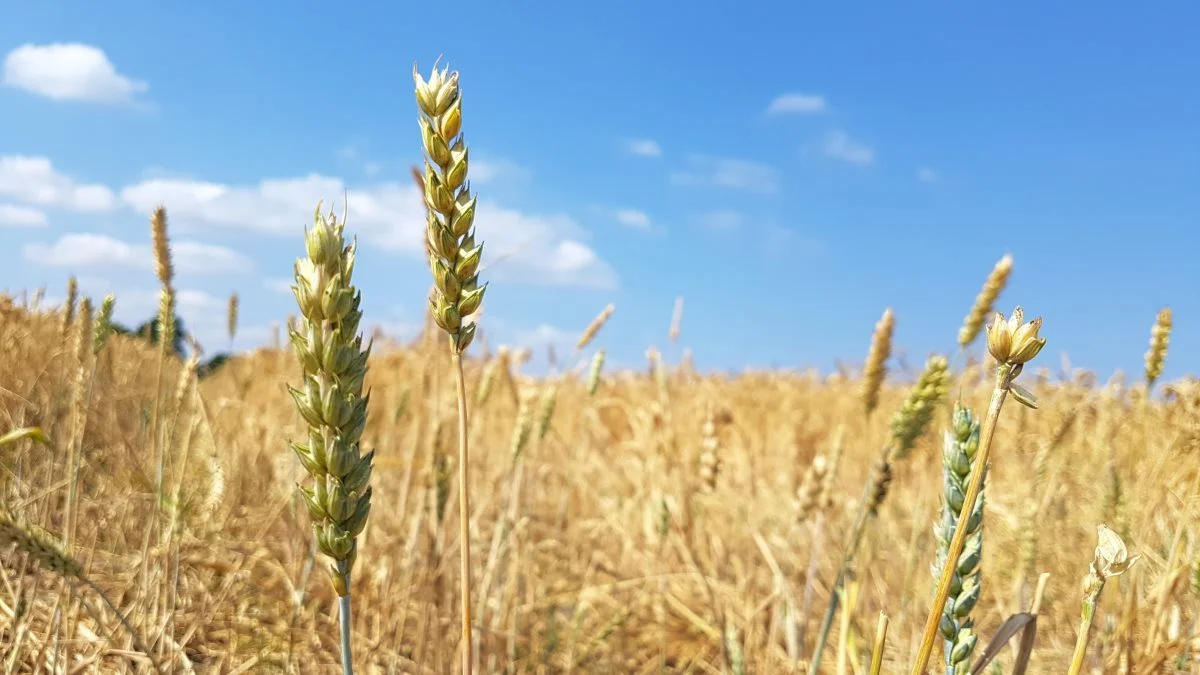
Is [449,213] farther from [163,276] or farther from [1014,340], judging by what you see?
[163,276]

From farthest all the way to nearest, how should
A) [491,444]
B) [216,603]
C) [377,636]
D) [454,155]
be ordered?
1. [491,444]
2. [377,636]
3. [216,603]
4. [454,155]

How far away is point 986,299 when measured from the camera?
226cm

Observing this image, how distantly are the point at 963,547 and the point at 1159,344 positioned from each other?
56.2 inches

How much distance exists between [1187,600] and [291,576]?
2.40 m

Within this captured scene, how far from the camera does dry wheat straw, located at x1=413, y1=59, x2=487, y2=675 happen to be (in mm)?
889

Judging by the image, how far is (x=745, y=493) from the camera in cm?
434

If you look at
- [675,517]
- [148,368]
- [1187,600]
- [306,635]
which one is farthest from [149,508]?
[1187,600]

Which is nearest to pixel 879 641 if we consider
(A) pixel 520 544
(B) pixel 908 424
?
(B) pixel 908 424

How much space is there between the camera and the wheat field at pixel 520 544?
1250mm

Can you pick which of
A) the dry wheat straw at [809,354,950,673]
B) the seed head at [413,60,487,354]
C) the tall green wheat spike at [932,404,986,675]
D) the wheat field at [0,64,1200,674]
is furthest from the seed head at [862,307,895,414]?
the seed head at [413,60,487,354]

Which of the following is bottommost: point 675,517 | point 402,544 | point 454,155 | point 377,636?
point 377,636

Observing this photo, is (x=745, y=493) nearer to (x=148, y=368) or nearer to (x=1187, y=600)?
(x=1187, y=600)

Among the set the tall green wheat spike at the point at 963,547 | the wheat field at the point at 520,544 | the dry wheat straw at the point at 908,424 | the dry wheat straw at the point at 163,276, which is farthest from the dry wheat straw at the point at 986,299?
the dry wheat straw at the point at 163,276

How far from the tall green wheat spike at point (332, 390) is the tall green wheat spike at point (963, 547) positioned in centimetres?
60
